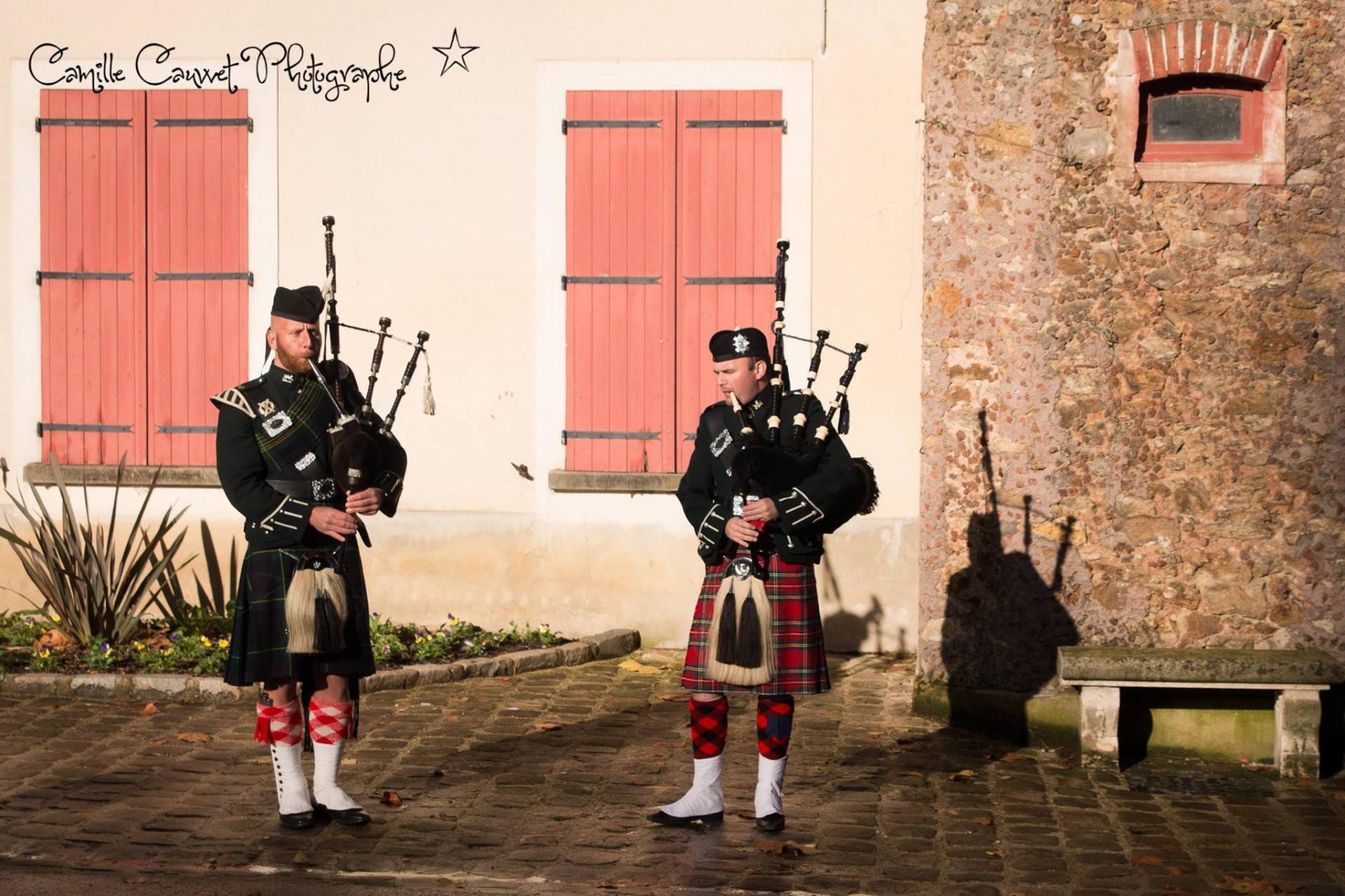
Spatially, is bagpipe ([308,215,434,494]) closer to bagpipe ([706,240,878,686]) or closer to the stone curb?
bagpipe ([706,240,878,686])

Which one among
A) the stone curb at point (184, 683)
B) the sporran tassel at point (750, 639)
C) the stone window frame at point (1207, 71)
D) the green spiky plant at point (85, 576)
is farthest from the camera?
the green spiky plant at point (85, 576)

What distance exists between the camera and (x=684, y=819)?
611 centimetres

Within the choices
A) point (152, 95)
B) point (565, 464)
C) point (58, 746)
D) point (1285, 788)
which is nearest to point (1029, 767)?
point (1285, 788)

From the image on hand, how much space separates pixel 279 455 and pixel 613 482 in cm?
350

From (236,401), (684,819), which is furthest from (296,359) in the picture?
(684,819)

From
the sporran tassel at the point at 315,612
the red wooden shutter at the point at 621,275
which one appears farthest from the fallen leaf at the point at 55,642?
the sporran tassel at the point at 315,612

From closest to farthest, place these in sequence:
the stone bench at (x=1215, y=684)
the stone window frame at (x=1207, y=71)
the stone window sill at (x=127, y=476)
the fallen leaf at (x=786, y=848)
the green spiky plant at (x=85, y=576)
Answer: the fallen leaf at (x=786, y=848)
the stone bench at (x=1215, y=684)
the stone window frame at (x=1207, y=71)
the green spiky plant at (x=85, y=576)
the stone window sill at (x=127, y=476)

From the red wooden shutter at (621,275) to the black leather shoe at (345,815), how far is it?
12.0 feet

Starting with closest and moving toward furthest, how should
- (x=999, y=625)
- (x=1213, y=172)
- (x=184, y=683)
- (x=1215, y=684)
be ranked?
1. (x=1215, y=684)
2. (x=1213, y=172)
3. (x=999, y=625)
4. (x=184, y=683)

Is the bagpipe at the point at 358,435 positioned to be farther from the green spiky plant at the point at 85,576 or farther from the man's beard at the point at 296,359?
the green spiky plant at the point at 85,576

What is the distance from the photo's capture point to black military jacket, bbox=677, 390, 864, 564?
→ 5980 millimetres

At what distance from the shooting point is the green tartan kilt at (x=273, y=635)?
596cm

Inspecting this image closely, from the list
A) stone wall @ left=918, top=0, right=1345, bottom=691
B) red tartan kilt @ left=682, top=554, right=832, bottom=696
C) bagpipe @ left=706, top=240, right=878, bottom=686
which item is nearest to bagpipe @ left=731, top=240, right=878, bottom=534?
bagpipe @ left=706, top=240, right=878, bottom=686

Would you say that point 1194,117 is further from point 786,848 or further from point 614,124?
point 786,848
